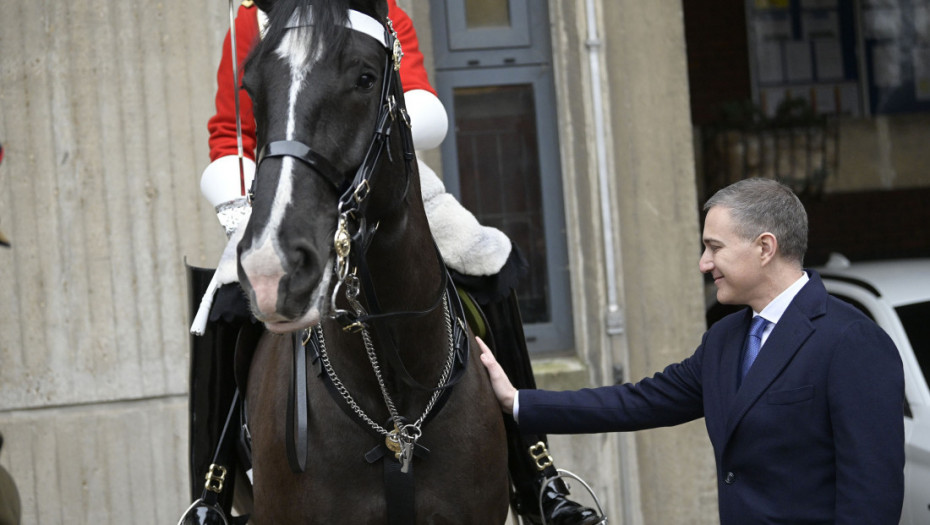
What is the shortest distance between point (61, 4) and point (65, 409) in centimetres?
205

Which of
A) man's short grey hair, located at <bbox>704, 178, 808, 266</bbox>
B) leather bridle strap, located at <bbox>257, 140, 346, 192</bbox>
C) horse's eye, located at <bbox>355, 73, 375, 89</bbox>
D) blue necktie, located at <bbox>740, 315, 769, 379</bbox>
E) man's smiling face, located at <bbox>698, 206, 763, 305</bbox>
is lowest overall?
blue necktie, located at <bbox>740, 315, 769, 379</bbox>

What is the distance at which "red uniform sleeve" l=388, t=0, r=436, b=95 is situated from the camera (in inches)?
→ 138

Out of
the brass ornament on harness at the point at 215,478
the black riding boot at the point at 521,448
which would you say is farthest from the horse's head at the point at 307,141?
the brass ornament on harness at the point at 215,478

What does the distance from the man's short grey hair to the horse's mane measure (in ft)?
3.43

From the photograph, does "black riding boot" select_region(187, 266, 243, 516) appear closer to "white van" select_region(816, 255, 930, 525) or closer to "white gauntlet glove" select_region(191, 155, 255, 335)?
"white gauntlet glove" select_region(191, 155, 255, 335)

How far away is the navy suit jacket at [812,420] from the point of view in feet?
7.88

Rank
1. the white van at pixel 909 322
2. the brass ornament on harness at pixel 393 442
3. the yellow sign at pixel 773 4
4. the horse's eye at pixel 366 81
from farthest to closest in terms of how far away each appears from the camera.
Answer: the yellow sign at pixel 773 4
the white van at pixel 909 322
the brass ornament on harness at pixel 393 442
the horse's eye at pixel 366 81

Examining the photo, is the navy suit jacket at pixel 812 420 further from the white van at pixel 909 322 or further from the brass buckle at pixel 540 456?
the white van at pixel 909 322

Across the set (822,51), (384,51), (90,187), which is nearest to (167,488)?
(90,187)

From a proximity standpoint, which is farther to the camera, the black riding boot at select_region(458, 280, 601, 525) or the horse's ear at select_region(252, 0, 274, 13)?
the black riding boot at select_region(458, 280, 601, 525)

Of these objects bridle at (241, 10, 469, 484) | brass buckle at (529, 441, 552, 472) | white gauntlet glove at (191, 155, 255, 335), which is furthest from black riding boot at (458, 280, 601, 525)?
white gauntlet glove at (191, 155, 255, 335)

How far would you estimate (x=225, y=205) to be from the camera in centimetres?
335

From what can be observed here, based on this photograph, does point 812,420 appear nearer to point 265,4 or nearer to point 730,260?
point 730,260

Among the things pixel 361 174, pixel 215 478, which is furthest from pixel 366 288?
pixel 215 478
